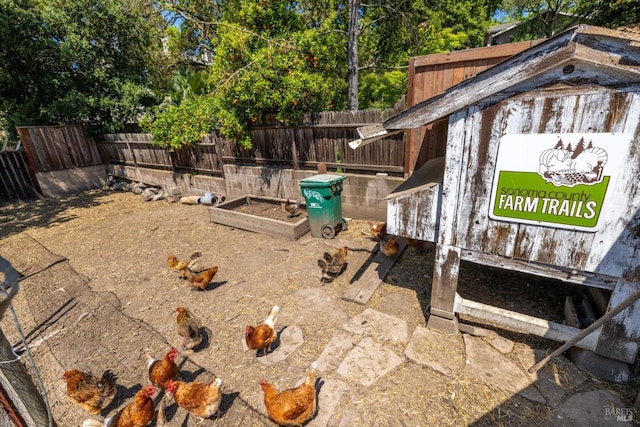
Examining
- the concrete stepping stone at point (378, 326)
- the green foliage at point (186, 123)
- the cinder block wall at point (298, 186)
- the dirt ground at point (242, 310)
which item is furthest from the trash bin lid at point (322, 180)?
the green foliage at point (186, 123)

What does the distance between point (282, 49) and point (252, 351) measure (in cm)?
721

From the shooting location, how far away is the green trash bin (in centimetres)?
633

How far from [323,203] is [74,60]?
13448 mm

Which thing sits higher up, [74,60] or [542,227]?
[74,60]

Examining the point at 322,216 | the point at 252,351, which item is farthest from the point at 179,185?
the point at 252,351

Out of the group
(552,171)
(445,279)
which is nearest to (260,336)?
(445,279)

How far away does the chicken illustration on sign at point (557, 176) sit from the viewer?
244cm

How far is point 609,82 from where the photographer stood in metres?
2.31

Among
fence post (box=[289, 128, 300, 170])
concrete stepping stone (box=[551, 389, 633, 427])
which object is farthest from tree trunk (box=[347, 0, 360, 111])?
concrete stepping stone (box=[551, 389, 633, 427])

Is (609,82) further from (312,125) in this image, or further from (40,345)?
(40,345)

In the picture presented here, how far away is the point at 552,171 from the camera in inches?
104

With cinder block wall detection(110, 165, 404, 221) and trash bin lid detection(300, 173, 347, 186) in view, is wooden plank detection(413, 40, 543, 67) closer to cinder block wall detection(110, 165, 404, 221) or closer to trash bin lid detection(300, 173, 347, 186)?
cinder block wall detection(110, 165, 404, 221)

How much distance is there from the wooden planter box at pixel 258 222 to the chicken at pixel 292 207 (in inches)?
12.6

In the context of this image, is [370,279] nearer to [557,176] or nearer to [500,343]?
[500,343]
